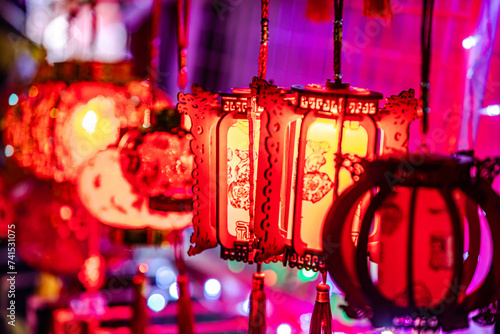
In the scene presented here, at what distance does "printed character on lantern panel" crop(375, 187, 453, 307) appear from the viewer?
1110 millimetres

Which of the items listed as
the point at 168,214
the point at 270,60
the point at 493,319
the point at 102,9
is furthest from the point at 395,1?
the point at 102,9

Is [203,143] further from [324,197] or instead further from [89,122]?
[89,122]

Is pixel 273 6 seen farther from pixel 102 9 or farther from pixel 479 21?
pixel 102 9

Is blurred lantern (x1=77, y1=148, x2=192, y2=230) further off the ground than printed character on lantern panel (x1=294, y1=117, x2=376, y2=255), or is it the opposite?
printed character on lantern panel (x1=294, y1=117, x2=376, y2=255)

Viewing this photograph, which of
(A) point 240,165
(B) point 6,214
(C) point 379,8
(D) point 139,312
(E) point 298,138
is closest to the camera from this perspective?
(E) point 298,138

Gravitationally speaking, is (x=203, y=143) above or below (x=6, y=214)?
above

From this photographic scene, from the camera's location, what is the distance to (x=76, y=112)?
7.89 feet

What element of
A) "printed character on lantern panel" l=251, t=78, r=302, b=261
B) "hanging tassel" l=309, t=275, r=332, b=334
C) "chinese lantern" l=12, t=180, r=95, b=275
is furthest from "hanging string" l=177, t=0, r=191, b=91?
"chinese lantern" l=12, t=180, r=95, b=275

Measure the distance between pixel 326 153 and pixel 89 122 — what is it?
4.25ft

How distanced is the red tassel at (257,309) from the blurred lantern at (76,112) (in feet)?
2.84

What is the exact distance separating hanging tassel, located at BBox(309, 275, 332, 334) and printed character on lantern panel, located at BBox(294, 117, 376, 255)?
0.22 m

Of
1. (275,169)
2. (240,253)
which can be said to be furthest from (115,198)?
(275,169)

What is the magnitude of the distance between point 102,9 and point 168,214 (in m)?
3.76

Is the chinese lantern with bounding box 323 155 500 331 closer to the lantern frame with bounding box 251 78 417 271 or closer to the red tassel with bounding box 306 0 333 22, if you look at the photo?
the lantern frame with bounding box 251 78 417 271
